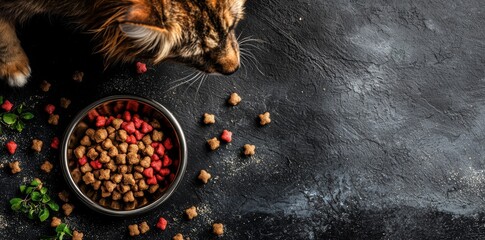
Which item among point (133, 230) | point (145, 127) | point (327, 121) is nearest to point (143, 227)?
point (133, 230)

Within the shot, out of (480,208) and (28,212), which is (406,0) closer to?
(480,208)

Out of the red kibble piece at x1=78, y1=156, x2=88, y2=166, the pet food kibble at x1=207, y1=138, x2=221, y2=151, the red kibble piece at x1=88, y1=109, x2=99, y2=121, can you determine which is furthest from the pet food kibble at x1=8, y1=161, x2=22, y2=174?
the pet food kibble at x1=207, y1=138, x2=221, y2=151

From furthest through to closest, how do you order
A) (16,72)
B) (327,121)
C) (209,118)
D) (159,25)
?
1. (327,121)
2. (209,118)
3. (16,72)
4. (159,25)

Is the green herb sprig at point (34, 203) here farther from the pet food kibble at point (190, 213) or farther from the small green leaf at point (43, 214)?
the pet food kibble at point (190, 213)

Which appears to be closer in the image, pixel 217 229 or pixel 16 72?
pixel 16 72

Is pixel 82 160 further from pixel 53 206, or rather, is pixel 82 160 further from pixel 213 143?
pixel 213 143

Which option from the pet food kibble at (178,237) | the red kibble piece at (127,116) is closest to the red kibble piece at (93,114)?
the red kibble piece at (127,116)

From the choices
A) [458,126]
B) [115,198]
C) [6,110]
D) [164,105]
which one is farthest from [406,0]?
[6,110]
